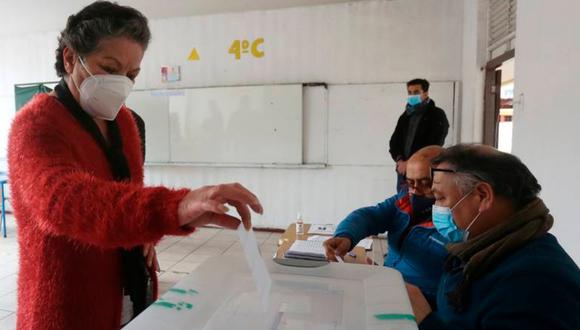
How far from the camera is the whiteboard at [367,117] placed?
3951 mm

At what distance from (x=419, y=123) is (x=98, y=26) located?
301cm

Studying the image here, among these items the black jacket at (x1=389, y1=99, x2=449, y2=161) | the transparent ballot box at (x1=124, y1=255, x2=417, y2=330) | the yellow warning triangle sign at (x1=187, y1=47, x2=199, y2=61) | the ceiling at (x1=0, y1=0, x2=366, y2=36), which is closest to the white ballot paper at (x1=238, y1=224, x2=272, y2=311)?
the transparent ballot box at (x1=124, y1=255, x2=417, y2=330)

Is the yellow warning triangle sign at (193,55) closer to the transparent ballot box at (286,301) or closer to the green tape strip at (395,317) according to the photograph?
the transparent ballot box at (286,301)

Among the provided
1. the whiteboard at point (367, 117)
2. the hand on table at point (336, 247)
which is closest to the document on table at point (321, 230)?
the hand on table at point (336, 247)

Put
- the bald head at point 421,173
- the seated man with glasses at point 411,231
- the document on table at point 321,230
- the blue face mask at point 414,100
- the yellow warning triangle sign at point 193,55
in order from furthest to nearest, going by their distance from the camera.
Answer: the yellow warning triangle sign at point 193,55
the blue face mask at point 414,100
the document on table at point 321,230
the bald head at point 421,173
the seated man with glasses at point 411,231

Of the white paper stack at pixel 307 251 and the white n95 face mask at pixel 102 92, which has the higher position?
the white n95 face mask at pixel 102 92

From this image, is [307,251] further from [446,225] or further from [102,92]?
[102,92]

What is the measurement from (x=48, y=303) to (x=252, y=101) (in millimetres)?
3740

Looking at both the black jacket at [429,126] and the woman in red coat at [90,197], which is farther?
the black jacket at [429,126]

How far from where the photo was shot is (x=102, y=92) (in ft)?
2.54

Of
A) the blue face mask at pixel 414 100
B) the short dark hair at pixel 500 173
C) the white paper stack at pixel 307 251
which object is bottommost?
the white paper stack at pixel 307 251

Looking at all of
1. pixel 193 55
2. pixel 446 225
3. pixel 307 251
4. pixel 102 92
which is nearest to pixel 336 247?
pixel 307 251

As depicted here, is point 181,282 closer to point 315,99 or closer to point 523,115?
point 523,115

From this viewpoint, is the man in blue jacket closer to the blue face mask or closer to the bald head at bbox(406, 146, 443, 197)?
the bald head at bbox(406, 146, 443, 197)
